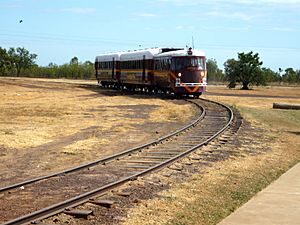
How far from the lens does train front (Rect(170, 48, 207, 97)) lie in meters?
39.1

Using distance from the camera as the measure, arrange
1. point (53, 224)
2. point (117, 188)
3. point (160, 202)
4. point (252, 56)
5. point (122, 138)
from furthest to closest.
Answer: point (252, 56) < point (122, 138) < point (117, 188) < point (160, 202) < point (53, 224)

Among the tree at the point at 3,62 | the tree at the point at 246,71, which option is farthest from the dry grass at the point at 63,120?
the tree at the point at 3,62

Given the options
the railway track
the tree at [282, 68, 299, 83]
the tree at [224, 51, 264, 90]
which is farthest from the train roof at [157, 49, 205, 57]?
the tree at [282, 68, 299, 83]

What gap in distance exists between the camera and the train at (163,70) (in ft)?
129

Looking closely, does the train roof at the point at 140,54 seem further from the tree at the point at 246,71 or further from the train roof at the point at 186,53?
the tree at the point at 246,71

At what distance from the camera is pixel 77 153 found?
603 inches

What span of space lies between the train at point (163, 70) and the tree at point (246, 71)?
41461 millimetres

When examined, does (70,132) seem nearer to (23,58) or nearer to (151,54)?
(151,54)

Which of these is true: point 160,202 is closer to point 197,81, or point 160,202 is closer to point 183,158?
point 183,158

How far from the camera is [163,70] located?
41.0m

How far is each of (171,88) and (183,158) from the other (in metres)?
25.5

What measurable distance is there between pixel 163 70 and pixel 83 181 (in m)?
30.0

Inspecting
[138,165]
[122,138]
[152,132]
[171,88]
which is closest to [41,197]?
[138,165]

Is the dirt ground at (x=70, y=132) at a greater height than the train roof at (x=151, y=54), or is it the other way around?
the train roof at (x=151, y=54)
